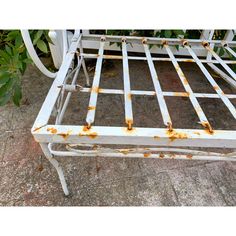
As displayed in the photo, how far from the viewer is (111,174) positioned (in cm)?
122

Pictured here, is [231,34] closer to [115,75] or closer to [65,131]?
[115,75]

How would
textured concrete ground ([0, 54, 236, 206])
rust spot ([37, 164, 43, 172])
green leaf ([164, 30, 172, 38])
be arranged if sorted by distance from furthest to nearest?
green leaf ([164, 30, 172, 38]) → rust spot ([37, 164, 43, 172]) → textured concrete ground ([0, 54, 236, 206])

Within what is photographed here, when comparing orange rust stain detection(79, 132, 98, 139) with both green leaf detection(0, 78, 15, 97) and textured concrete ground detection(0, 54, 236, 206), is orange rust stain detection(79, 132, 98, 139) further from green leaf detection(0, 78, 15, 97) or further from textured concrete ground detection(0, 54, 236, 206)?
green leaf detection(0, 78, 15, 97)

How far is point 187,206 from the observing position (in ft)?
3.58

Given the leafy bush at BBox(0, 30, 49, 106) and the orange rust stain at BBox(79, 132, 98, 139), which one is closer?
the orange rust stain at BBox(79, 132, 98, 139)

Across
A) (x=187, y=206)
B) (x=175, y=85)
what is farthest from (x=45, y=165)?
(x=175, y=85)

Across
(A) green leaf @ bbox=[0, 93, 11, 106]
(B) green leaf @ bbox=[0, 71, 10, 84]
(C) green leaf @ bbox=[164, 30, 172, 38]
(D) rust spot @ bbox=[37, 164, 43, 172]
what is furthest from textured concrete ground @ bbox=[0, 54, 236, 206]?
(C) green leaf @ bbox=[164, 30, 172, 38]

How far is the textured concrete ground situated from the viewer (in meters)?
1.12

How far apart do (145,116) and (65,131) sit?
2.72ft

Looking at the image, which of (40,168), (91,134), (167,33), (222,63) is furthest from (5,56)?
(222,63)

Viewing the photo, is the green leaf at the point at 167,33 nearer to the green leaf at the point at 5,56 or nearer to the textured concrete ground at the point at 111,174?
the textured concrete ground at the point at 111,174

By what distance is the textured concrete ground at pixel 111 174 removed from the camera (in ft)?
3.66

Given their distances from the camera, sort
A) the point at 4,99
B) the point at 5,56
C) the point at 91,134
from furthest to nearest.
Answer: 1. the point at 4,99
2. the point at 5,56
3. the point at 91,134

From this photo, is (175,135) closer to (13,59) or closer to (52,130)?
(52,130)
